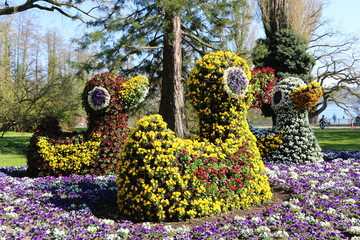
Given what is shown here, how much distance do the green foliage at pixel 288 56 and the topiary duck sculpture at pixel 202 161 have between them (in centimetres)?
1090

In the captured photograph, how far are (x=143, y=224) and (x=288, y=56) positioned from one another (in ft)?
44.4

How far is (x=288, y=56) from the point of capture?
15578mm

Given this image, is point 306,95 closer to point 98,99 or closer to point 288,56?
point 98,99

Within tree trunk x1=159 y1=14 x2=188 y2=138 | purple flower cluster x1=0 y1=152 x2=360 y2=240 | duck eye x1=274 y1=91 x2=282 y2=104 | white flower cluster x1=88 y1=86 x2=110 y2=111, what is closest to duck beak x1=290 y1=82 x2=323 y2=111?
duck eye x1=274 y1=91 x2=282 y2=104

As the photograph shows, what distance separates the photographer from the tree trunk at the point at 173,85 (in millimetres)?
10453

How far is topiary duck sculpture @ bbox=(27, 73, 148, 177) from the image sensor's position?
722 centimetres

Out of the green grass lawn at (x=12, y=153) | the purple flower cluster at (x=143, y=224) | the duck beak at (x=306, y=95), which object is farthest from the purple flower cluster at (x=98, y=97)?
the green grass lawn at (x=12, y=153)

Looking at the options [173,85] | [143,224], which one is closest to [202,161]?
[143,224]

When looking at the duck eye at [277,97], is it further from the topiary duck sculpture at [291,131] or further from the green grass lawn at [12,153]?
the green grass lawn at [12,153]

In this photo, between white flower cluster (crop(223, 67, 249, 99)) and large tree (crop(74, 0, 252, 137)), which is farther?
large tree (crop(74, 0, 252, 137))

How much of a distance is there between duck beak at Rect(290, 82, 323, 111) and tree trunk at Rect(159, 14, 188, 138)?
364cm

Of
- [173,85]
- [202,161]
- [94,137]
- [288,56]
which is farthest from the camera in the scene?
[288,56]

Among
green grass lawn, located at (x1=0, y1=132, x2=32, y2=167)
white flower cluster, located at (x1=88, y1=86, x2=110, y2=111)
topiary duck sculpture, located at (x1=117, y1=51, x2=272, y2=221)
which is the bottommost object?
green grass lawn, located at (x1=0, y1=132, x2=32, y2=167)

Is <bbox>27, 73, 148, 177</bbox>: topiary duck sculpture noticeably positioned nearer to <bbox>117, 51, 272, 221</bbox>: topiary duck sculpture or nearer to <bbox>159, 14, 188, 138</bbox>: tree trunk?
<bbox>117, 51, 272, 221</bbox>: topiary duck sculpture
